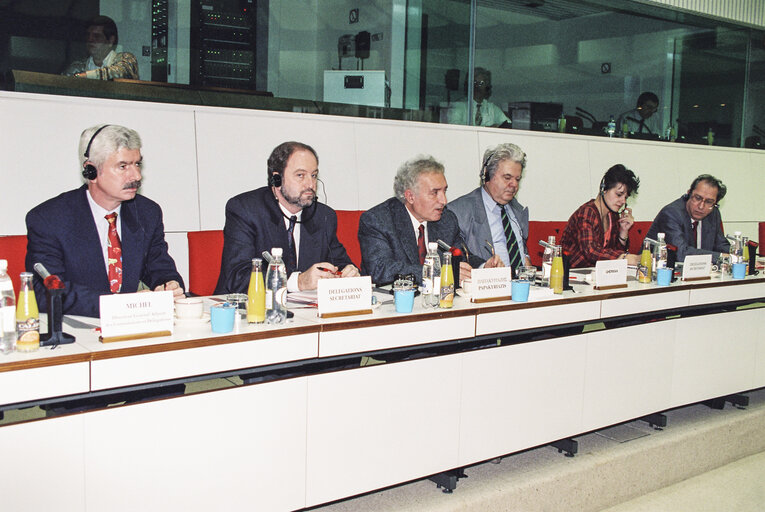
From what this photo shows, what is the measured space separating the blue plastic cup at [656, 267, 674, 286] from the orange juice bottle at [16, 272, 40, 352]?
239cm

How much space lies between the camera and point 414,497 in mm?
2145

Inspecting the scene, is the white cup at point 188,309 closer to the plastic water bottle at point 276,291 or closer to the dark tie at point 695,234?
the plastic water bottle at point 276,291

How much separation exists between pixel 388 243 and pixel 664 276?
1198 mm

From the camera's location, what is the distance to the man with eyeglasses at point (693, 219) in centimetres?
378

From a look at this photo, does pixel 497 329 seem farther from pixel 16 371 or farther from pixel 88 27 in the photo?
pixel 88 27

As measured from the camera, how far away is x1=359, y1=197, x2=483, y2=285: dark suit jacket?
2.67 metres

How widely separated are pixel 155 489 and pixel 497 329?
120 cm

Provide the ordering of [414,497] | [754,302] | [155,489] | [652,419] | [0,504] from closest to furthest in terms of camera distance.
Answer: [0,504] < [155,489] < [414,497] < [652,419] < [754,302]

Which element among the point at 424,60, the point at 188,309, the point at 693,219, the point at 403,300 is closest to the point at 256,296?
the point at 188,309

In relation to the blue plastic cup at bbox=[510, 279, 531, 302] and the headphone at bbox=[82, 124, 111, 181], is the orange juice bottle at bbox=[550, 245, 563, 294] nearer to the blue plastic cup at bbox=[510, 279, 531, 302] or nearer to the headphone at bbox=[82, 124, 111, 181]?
the blue plastic cup at bbox=[510, 279, 531, 302]

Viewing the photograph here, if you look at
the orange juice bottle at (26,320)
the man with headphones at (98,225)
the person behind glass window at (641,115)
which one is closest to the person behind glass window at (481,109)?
the person behind glass window at (641,115)

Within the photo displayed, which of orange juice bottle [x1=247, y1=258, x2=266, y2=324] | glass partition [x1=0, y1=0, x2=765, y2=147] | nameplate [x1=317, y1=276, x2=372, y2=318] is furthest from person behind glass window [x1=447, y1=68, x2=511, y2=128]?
orange juice bottle [x1=247, y1=258, x2=266, y2=324]

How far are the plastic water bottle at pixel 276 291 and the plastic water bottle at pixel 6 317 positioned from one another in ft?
2.05

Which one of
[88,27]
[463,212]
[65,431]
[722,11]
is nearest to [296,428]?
[65,431]
